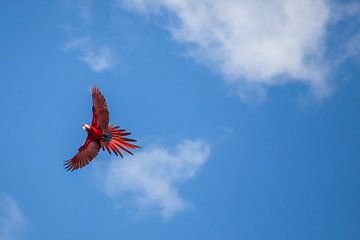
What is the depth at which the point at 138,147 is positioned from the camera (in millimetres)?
20578

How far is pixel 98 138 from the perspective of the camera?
22312mm

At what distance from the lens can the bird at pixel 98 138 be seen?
846 inches

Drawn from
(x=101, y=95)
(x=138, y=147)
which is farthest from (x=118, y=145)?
(x=101, y=95)

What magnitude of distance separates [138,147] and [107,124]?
253cm

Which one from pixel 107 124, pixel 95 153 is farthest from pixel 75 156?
pixel 107 124

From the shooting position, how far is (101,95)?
74.1ft

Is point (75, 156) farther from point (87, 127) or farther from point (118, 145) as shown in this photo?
point (118, 145)

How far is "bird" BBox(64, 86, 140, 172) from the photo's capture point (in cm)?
2150

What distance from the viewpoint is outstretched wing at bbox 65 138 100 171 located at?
23188 mm

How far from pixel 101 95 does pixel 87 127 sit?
168 cm

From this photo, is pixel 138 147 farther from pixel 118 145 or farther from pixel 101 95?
pixel 101 95

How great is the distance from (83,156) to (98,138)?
1.71 meters

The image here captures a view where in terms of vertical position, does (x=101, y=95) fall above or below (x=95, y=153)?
above

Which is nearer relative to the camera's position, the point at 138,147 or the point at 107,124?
the point at 138,147
